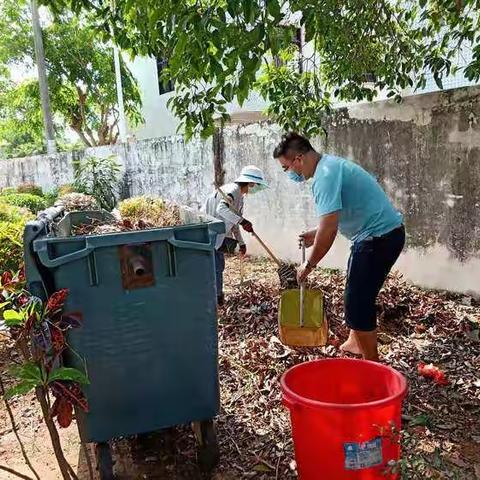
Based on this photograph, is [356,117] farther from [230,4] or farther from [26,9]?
[26,9]

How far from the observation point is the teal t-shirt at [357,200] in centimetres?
306

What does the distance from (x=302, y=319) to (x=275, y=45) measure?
1.76 m

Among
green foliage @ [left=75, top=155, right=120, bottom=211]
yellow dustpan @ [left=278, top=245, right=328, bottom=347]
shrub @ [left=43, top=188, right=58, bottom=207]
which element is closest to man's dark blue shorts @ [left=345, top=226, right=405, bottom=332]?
yellow dustpan @ [left=278, top=245, right=328, bottom=347]

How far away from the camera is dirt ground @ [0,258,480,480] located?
8.41 ft

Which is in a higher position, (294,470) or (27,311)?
(27,311)

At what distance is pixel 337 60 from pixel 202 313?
3584mm

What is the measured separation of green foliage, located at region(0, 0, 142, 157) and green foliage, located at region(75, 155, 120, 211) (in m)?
5.16

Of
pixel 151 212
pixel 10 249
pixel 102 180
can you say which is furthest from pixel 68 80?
pixel 151 212

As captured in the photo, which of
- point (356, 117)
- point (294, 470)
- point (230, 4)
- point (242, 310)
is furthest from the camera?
point (356, 117)

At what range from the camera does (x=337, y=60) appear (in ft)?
16.3

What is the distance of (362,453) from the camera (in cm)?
198

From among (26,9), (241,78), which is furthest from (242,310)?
(26,9)

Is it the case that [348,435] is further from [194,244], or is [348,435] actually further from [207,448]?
[194,244]

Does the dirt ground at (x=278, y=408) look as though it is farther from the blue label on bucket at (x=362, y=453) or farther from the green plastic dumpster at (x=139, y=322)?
the green plastic dumpster at (x=139, y=322)
